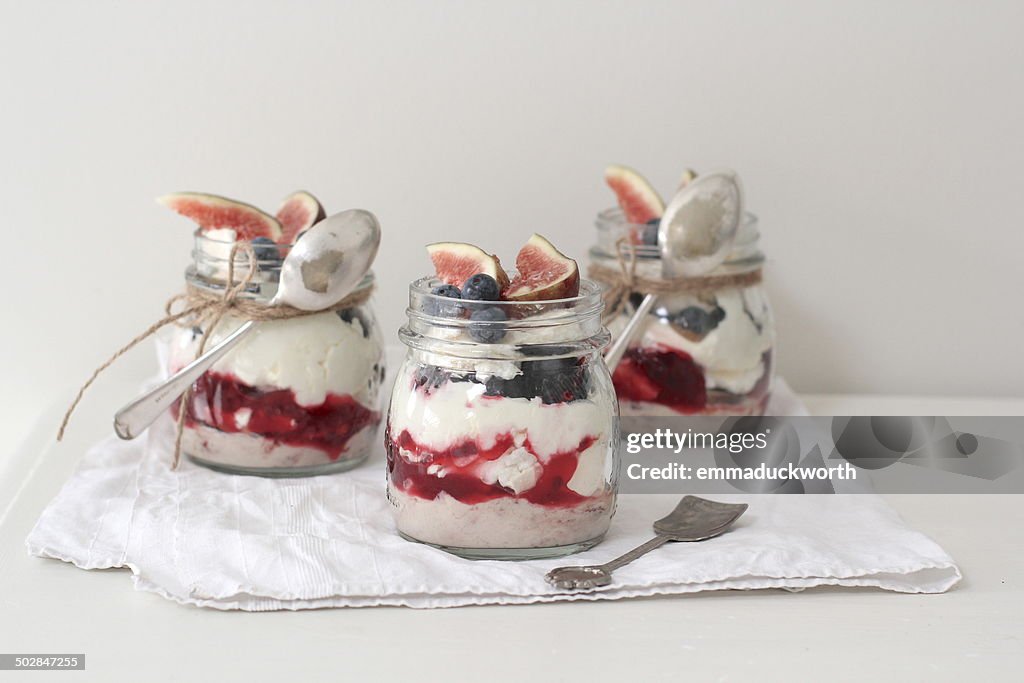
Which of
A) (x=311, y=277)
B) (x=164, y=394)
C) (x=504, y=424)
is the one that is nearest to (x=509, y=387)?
(x=504, y=424)

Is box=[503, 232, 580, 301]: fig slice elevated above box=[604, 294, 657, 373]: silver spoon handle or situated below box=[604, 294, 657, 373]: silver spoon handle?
above

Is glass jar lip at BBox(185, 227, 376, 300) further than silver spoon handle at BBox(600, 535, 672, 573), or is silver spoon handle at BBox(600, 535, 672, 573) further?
glass jar lip at BBox(185, 227, 376, 300)

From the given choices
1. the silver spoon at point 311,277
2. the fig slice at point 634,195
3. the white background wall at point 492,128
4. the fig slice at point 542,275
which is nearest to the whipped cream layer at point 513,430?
the fig slice at point 542,275

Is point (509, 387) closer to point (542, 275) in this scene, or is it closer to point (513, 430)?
point (513, 430)

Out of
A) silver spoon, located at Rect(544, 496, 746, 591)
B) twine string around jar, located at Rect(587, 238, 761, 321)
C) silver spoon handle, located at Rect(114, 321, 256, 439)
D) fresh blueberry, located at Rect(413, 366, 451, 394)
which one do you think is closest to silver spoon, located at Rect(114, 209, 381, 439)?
silver spoon handle, located at Rect(114, 321, 256, 439)

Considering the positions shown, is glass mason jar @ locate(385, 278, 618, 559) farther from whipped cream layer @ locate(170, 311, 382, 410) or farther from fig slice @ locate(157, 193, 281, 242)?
fig slice @ locate(157, 193, 281, 242)

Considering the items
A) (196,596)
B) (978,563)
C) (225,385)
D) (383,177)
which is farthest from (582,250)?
(196,596)
